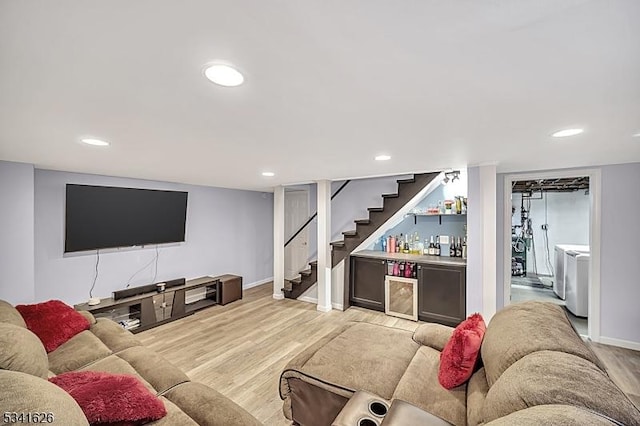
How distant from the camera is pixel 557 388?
0.91 meters

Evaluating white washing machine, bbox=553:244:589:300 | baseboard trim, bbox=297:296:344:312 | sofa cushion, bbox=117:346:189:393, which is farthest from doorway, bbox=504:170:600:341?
sofa cushion, bbox=117:346:189:393

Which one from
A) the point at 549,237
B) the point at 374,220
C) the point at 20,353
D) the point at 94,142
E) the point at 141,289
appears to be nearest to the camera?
the point at 20,353

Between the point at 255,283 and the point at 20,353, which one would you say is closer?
the point at 20,353

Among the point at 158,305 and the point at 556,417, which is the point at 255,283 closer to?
the point at 158,305

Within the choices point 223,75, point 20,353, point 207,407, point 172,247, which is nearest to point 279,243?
point 172,247

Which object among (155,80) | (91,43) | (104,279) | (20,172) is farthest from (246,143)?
(104,279)

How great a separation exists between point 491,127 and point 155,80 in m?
1.94

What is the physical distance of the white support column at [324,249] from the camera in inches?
182

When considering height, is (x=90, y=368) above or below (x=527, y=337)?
below

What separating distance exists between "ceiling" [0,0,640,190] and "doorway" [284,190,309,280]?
423 cm

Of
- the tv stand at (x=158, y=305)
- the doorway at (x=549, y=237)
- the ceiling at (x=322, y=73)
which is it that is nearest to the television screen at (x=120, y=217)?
the tv stand at (x=158, y=305)

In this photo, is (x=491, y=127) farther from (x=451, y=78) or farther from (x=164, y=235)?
(x=164, y=235)

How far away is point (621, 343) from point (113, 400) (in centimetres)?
490

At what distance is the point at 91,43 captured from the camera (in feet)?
3.03
